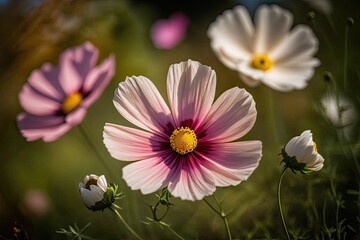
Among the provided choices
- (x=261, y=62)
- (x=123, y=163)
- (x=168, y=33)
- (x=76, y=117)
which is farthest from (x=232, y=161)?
(x=168, y=33)

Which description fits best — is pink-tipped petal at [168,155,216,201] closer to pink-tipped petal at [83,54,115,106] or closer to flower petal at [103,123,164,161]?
flower petal at [103,123,164,161]

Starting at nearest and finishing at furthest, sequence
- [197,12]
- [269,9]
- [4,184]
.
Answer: [269,9]
[4,184]
[197,12]

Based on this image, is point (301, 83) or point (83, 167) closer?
point (301, 83)

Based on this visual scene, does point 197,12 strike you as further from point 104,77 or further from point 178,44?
point 104,77

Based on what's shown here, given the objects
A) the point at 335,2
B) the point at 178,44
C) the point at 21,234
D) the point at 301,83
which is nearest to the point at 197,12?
the point at 178,44

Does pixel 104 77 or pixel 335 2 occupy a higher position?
pixel 104 77

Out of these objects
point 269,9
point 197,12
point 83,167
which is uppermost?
point 269,9

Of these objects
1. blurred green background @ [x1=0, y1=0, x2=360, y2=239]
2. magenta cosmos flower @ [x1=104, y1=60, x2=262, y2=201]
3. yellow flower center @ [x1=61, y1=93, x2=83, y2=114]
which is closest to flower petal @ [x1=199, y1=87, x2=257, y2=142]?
magenta cosmos flower @ [x1=104, y1=60, x2=262, y2=201]
